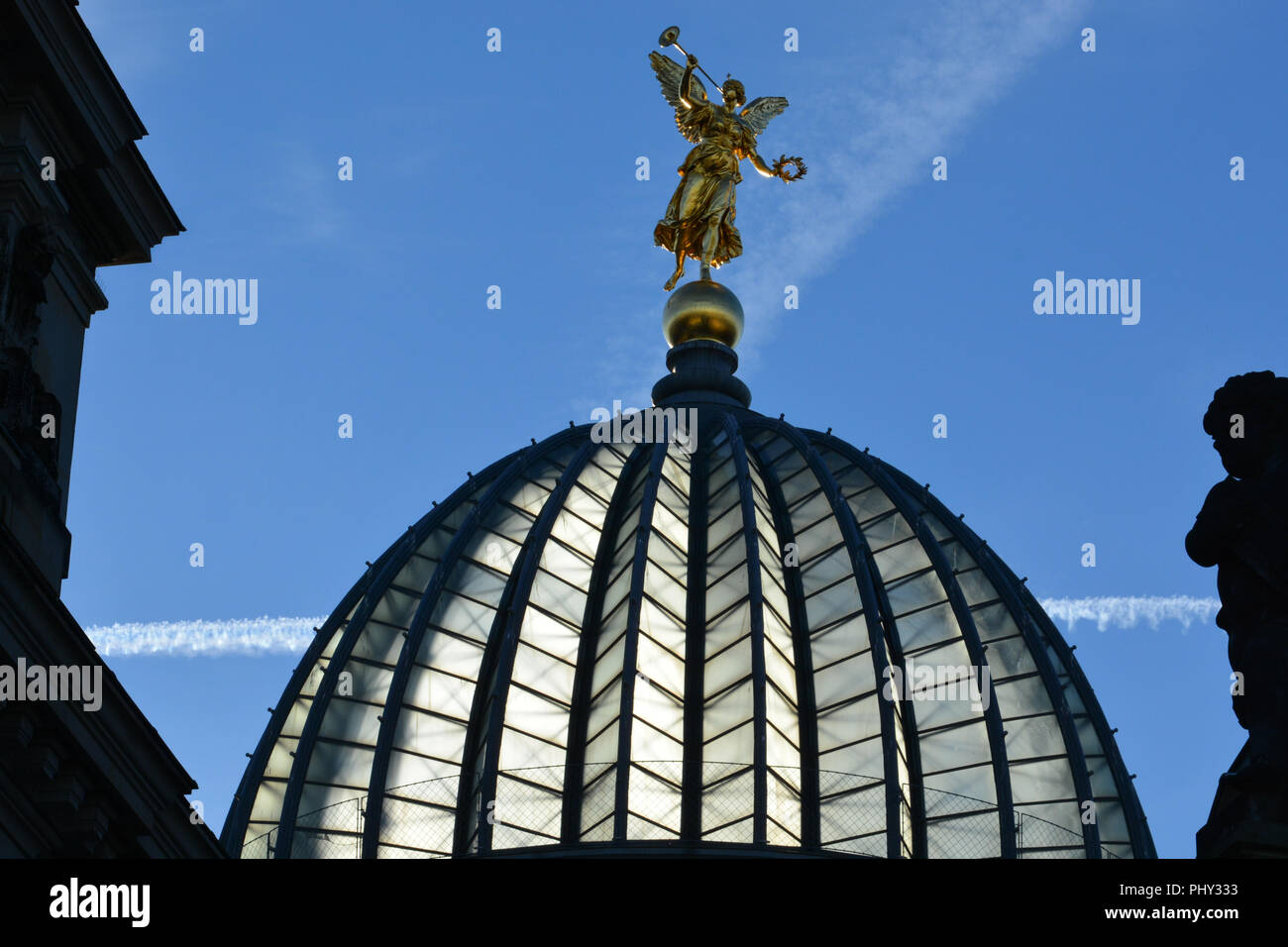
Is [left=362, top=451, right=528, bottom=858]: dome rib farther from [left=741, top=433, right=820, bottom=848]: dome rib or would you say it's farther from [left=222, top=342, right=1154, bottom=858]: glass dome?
[left=741, top=433, right=820, bottom=848]: dome rib

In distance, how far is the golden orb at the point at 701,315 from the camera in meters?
60.9

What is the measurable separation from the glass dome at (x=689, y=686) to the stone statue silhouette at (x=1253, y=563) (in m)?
24.7

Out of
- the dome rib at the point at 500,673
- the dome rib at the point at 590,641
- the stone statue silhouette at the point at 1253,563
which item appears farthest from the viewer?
the dome rib at the point at 500,673

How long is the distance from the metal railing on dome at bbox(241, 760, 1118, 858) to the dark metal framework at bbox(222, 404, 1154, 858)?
6cm

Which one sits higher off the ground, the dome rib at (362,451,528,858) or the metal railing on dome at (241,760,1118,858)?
the dome rib at (362,451,528,858)

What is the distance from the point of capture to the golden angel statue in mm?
60812

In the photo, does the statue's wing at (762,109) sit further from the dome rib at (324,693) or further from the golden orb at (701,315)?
the dome rib at (324,693)

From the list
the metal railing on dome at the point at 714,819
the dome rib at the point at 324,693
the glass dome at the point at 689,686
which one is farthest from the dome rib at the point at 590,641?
the dome rib at the point at 324,693

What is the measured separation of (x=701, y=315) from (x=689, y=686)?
46.9ft

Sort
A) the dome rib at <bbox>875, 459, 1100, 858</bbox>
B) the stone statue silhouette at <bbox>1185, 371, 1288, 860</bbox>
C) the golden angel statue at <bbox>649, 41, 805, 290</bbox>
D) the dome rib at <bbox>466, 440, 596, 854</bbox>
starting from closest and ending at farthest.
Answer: the stone statue silhouette at <bbox>1185, 371, 1288, 860</bbox> → the dome rib at <bbox>466, 440, 596, 854</bbox> → the dome rib at <bbox>875, 459, 1100, 858</bbox> → the golden angel statue at <bbox>649, 41, 805, 290</bbox>

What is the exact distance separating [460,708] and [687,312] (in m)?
15.7

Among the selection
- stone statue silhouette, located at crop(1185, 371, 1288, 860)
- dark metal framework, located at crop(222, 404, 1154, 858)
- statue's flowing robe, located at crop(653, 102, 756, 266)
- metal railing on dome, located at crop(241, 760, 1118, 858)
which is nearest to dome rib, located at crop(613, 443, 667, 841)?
dark metal framework, located at crop(222, 404, 1154, 858)
